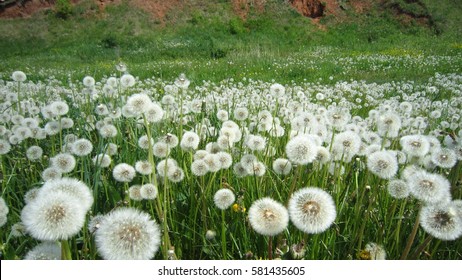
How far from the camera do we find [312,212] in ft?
3.72

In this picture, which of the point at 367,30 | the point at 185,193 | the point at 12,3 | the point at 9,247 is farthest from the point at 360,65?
the point at 12,3

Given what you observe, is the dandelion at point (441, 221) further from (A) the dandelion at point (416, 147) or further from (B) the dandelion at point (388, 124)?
(B) the dandelion at point (388, 124)

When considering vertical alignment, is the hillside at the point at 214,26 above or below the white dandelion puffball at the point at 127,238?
below

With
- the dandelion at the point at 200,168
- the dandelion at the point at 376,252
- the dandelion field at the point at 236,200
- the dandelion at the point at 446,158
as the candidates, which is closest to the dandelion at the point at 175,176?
the dandelion field at the point at 236,200

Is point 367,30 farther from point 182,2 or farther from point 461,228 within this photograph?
point 461,228

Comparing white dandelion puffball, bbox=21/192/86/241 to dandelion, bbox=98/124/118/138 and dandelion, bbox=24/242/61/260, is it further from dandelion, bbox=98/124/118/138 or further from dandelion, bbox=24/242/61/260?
dandelion, bbox=98/124/118/138

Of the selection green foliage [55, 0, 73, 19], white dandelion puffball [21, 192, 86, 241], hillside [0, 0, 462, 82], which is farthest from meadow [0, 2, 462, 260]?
green foliage [55, 0, 73, 19]

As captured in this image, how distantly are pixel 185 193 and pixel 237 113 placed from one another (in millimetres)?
774

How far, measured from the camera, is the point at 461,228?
46.3 inches

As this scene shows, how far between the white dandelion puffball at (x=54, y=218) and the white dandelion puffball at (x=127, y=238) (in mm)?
69

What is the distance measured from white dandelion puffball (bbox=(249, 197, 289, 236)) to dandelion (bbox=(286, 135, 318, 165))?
296 millimetres

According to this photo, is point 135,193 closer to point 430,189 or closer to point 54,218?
point 54,218

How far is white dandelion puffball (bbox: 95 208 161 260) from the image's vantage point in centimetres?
94

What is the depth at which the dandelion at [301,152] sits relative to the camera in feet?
4.80
